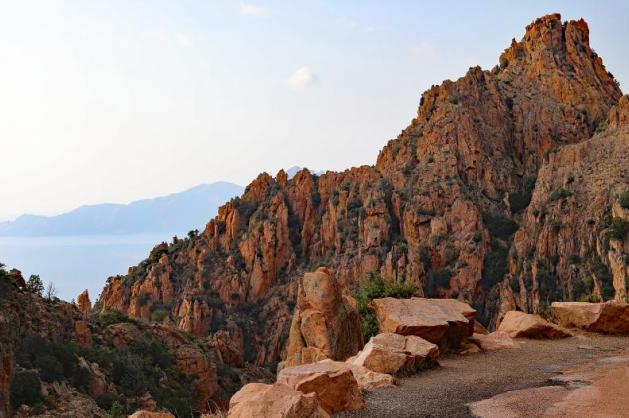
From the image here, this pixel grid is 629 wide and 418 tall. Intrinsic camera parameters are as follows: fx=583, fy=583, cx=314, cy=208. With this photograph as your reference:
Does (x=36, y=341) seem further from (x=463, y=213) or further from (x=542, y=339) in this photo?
(x=463, y=213)

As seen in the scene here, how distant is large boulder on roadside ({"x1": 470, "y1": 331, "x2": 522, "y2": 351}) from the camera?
70.8 ft

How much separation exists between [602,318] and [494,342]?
17.9 ft

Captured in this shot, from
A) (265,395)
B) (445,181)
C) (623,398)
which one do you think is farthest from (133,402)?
(445,181)

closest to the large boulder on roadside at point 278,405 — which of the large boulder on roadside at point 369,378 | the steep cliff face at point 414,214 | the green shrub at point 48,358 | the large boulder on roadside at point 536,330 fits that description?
the large boulder on roadside at point 369,378

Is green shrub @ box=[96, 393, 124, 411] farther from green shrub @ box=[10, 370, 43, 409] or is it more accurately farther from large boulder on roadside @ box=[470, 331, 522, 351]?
large boulder on roadside @ box=[470, 331, 522, 351]

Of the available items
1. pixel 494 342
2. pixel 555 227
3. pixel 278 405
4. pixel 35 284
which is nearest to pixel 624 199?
pixel 555 227

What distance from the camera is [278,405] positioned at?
36.3 feet

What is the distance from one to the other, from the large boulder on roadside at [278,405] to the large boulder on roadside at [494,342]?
1195 cm

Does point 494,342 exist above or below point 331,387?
below

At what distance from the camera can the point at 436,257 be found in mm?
86625

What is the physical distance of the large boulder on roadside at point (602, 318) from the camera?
78.1 feet

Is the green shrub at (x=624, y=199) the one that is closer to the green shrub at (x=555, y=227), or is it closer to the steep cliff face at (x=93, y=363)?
the green shrub at (x=555, y=227)

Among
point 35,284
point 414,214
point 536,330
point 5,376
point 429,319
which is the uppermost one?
point 414,214

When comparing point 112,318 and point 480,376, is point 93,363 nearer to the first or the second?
point 112,318
